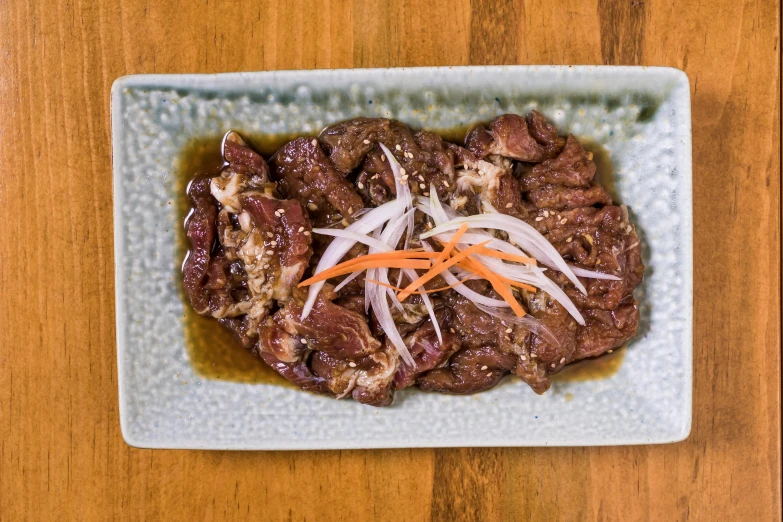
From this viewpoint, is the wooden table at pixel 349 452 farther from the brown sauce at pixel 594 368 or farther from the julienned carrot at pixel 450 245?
the julienned carrot at pixel 450 245

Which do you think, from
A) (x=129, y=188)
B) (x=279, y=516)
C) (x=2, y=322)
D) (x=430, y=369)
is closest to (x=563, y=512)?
(x=430, y=369)

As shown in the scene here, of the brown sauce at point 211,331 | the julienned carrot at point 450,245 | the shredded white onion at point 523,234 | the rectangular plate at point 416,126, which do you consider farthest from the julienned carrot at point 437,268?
the brown sauce at point 211,331

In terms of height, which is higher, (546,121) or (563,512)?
(546,121)

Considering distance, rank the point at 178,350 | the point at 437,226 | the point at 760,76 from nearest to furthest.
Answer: the point at 437,226, the point at 178,350, the point at 760,76

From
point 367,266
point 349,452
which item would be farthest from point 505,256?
point 349,452

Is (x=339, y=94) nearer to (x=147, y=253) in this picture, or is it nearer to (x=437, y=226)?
(x=437, y=226)

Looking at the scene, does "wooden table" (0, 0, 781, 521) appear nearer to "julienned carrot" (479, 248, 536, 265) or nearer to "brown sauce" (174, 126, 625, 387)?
"brown sauce" (174, 126, 625, 387)

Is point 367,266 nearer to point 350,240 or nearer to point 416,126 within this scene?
point 350,240

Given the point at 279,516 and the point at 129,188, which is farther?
the point at 279,516
